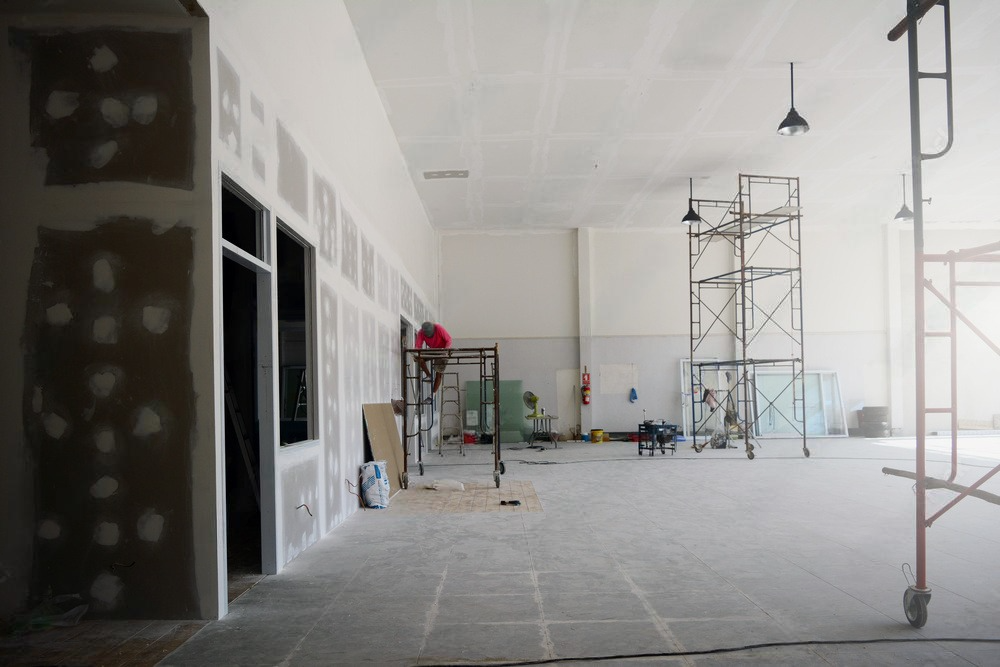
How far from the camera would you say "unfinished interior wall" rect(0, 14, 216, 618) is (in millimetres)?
3736

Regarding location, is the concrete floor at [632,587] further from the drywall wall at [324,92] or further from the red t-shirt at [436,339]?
the drywall wall at [324,92]

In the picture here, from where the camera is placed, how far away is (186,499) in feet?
12.3

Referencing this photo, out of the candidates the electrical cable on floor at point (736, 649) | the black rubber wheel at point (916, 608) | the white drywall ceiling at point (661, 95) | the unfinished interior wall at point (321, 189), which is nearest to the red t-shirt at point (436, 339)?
the unfinished interior wall at point (321, 189)

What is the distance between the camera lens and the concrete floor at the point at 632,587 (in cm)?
327

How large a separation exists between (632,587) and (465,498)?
12.9 feet

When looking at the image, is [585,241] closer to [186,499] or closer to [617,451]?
[617,451]

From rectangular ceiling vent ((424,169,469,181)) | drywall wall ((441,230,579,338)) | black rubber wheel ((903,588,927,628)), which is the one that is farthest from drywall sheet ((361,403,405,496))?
drywall wall ((441,230,579,338))

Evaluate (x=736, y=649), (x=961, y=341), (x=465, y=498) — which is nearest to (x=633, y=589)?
(x=736, y=649)

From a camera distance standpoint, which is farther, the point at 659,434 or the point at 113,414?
the point at 659,434

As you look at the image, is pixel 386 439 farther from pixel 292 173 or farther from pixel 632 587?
pixel 632 587

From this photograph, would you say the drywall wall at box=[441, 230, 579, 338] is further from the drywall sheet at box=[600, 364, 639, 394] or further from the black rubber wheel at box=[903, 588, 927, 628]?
the black rubber wheel at box=[903, 588, 927, 628]

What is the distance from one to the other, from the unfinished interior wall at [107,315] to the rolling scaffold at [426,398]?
4.64m

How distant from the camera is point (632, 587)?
4.32 meters

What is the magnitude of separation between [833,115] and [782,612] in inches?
336
